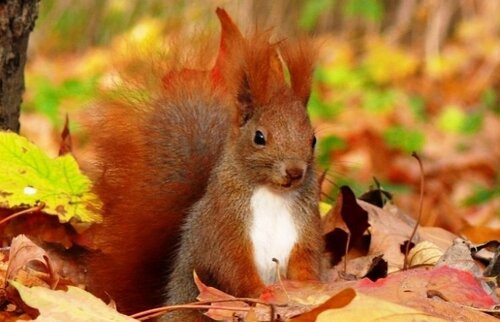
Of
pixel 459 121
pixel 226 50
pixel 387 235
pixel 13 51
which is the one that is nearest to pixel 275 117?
pixel 226 50

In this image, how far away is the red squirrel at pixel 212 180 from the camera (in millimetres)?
2518

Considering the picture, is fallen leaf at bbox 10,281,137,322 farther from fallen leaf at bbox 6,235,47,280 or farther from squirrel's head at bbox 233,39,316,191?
squirrel's head at bbox 233,39,316,191

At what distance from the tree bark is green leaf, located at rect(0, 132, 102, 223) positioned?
1.27 ft

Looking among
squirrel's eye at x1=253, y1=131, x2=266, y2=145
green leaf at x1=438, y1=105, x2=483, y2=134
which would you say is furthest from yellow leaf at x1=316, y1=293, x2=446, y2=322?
green leaf at x1=438, y1=105, x2=483, y2=134

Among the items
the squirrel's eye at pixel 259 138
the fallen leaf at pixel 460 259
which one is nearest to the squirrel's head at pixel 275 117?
the squirrel's eye at pixel 259 138

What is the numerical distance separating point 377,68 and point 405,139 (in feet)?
10.0

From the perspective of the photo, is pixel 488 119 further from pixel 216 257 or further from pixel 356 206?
pixel 216 257

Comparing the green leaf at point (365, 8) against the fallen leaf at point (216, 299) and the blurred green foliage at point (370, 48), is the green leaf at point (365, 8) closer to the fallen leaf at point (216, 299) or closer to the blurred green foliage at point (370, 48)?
the blurred green foliage at point (370, 48)

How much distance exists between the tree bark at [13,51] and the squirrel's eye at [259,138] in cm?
99

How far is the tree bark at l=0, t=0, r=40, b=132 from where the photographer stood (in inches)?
124

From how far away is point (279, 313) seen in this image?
2.24 metres

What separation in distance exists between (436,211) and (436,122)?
355cm

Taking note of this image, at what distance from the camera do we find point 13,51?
321 cm

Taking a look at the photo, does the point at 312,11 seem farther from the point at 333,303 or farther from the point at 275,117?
the point at 333,303
